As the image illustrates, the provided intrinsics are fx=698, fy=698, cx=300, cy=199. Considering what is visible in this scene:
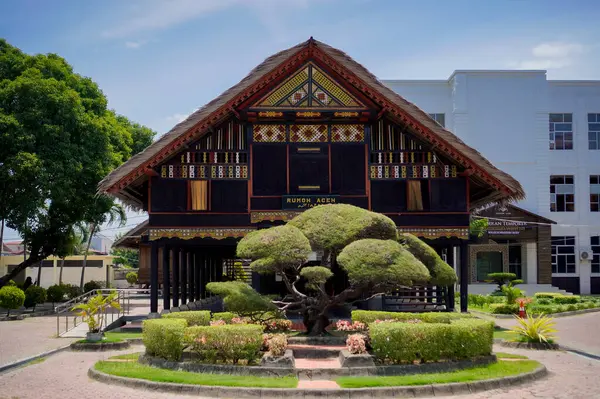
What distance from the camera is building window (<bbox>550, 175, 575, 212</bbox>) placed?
166 ft

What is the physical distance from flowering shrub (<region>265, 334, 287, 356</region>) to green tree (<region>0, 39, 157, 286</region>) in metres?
21.0

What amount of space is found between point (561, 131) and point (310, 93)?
3170 centimetres

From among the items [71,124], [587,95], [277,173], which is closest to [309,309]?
[277,173]

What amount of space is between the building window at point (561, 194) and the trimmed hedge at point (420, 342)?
38034 millimetres

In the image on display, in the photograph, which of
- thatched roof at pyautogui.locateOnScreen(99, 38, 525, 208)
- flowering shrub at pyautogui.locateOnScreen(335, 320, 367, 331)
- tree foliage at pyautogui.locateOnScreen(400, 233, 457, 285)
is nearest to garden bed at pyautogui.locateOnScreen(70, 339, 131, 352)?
thatched roof at pyautogui.locateOnScreen(99, 38, 525, 208)

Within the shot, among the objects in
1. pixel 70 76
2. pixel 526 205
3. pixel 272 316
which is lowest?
pixel 272 316

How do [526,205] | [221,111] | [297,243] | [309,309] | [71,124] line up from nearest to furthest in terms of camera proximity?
[297,243]
[309,309]
[221,111]
[71,124]
[526,205]

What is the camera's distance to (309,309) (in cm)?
1881

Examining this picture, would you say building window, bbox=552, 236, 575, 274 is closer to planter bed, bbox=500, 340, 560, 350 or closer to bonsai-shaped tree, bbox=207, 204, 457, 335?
planter bed, bbox=500, 340, 560, 350

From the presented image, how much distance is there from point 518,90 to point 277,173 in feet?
101

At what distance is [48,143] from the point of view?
33.6 meters

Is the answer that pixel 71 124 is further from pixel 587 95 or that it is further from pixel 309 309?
pixel 587 95

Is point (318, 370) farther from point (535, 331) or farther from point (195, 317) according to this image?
point (535, 331)

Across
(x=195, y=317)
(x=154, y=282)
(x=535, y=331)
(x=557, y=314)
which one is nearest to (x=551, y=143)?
(x=557, y=314)
